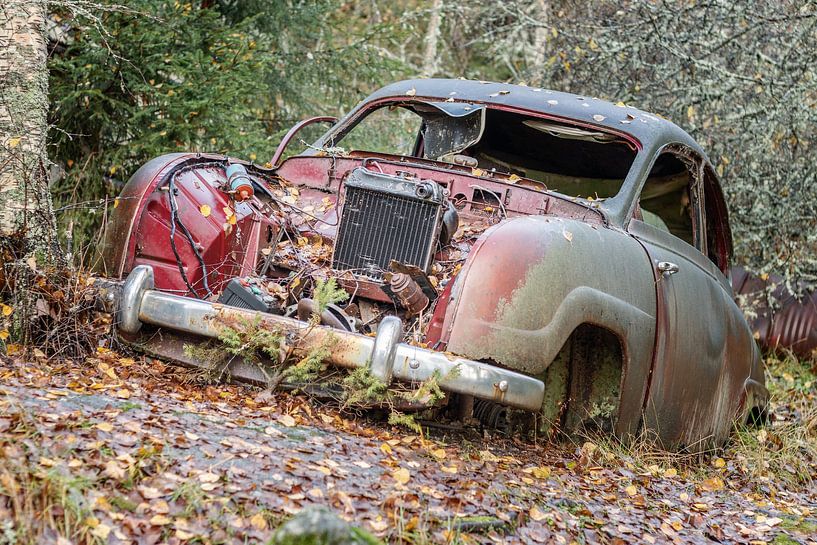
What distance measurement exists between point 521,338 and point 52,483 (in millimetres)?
2061

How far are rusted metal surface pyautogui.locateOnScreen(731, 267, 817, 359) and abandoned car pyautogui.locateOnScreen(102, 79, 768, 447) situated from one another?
360cm

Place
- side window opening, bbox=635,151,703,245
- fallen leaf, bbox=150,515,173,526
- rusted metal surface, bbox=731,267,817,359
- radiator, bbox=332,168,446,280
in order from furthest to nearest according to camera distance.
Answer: rusted metal surface, bbox=731,267,817,359 < side window opening, bbox=635,151,703,245 < radiator, bbox=332,168,446,280 < fallen leaf, bbox=150,515,173,526

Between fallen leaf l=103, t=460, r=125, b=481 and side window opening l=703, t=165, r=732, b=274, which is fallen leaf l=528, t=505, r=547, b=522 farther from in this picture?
side window opening l=703, t=165, r=732, b=274

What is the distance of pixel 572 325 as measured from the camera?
425 cm

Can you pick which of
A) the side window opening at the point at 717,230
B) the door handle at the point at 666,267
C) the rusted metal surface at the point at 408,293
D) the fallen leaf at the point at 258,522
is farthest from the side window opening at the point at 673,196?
the fallen leaf at the point at 258,522

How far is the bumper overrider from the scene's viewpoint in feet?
12.8

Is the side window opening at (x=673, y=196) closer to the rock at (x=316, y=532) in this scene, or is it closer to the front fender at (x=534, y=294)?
the front fender at (x=534, y=294)

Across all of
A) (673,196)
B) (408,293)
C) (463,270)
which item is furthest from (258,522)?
(673,196)

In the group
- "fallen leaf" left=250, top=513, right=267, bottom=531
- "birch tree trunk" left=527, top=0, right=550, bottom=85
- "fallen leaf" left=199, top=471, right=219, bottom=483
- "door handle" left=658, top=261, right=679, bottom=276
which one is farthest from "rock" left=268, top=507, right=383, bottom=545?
"birch tree trunk" left=527, top=0, right=550, bottom=85

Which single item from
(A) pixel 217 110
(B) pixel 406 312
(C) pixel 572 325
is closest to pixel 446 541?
(C) pixel 572 325

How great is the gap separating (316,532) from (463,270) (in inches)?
78.2

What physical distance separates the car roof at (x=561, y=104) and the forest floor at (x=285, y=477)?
2010mm

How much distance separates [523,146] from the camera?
671 cm

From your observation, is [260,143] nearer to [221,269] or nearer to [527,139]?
[527,139]
